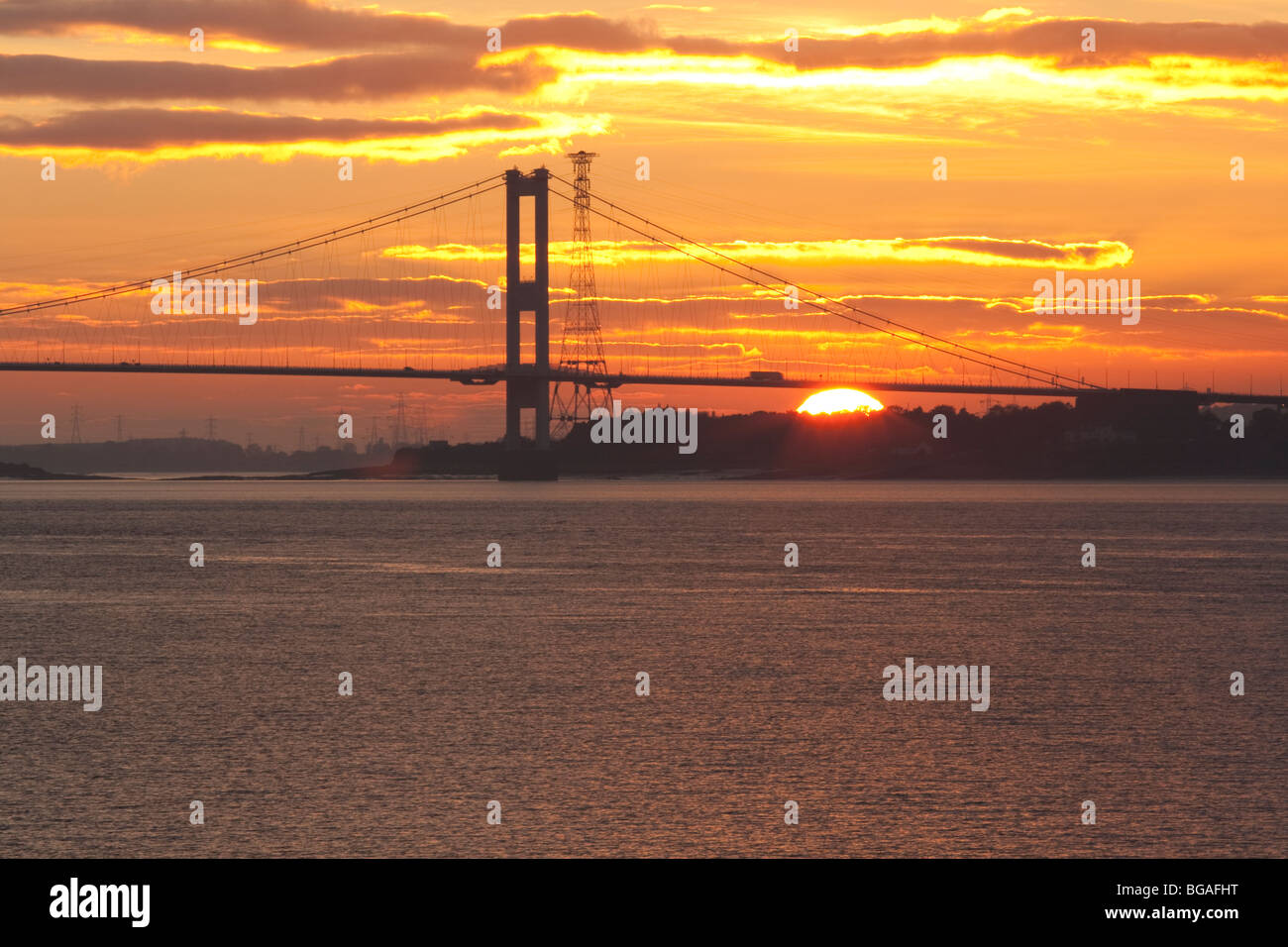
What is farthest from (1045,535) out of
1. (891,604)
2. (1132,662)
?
(1132,662)

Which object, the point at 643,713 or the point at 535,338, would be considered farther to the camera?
the point at 535,338

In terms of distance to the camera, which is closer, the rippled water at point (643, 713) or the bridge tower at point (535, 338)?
the rippled water at point (643, 713)
